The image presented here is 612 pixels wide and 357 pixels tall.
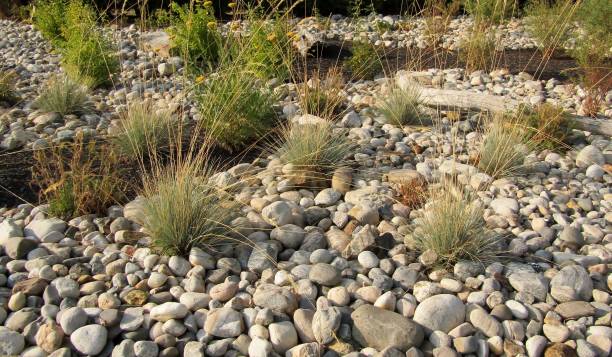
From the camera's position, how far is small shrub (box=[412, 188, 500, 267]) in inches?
109

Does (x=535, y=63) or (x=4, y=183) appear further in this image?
(x=535, y=63)

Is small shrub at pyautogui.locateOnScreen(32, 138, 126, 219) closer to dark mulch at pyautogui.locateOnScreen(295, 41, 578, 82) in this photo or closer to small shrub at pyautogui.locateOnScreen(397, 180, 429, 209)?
small shrub at pyautogui.locateOnScreen(397, 180, 429, 209)

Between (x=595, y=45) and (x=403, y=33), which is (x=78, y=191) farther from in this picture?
(x=403, y=33)

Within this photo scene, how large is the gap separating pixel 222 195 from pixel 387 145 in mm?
1483

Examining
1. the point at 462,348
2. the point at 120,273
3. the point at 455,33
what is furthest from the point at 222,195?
the point at 455,33

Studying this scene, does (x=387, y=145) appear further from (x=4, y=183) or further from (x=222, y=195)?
(x=4, y=183)

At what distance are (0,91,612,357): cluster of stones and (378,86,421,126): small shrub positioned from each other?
106 centimetres

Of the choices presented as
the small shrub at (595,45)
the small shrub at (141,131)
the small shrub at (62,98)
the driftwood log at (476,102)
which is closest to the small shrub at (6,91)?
the small shrub at (62,98)

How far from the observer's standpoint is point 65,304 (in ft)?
8.33

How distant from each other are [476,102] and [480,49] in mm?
1569

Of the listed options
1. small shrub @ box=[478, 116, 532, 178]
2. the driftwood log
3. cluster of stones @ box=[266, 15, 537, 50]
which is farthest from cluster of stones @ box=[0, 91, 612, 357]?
cluster of stones @ box=[266, 15, 537, 50]

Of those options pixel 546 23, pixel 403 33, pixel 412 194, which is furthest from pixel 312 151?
pixel 403 33

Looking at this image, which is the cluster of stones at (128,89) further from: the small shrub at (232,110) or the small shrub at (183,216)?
the small shrub at (183,216)

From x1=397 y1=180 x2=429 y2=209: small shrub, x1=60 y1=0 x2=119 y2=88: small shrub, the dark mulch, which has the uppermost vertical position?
x1=60 y1=0 x2=119 y2=88: small shrub
